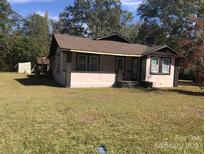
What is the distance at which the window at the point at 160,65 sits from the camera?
19000mm

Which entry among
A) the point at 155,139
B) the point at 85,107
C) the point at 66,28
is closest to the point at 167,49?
the point at 85,107

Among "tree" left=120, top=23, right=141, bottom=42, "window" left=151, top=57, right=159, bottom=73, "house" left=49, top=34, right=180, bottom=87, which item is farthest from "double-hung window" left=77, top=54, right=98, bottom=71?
"tree" left=120, top=23, right=141, bottom=42

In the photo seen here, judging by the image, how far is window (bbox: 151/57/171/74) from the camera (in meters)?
19.0

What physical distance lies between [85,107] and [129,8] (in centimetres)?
4319

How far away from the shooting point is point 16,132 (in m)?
5.72

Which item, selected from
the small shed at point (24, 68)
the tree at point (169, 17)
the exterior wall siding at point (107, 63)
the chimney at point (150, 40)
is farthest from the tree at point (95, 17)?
the exterior wall siding at point (107, 63)

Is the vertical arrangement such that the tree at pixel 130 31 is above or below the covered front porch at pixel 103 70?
above

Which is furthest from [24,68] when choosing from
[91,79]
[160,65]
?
[160,65]

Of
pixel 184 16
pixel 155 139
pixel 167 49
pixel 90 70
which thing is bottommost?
pixel 155 139

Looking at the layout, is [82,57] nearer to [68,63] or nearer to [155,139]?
[68,63]

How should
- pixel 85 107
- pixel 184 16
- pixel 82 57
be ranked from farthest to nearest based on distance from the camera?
1. pixel 184 16
2. pixel 82 57
3. pixel 85 107

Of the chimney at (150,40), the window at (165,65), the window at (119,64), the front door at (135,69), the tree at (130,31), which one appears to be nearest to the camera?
the window at (119,64)

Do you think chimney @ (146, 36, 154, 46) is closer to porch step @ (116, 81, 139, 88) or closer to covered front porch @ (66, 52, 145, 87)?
covered front porch @ (66, 52, 145, 87)

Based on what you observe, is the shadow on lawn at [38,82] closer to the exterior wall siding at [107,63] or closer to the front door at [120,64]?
the exterior wall siding at [107,63]
